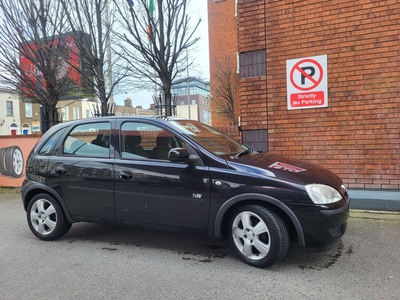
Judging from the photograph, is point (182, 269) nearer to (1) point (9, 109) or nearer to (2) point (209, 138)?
(2) point (209, 138)

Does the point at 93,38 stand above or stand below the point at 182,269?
above

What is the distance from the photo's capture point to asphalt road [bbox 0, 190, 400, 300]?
307 cm

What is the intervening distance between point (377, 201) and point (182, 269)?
3.77 meters

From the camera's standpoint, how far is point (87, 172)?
4320 millimetres

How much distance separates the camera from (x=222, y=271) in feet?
11.5

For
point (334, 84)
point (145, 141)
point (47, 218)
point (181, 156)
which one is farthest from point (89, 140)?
point (334, 84)

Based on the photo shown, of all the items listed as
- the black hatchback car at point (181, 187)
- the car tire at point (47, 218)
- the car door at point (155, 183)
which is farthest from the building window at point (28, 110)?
the car door at point (155, 183)

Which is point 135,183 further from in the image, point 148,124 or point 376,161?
point 376,161

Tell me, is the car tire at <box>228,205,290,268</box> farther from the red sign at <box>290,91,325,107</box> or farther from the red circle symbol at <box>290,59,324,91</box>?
the red circle symbol at <box>290,59,324,91</box>

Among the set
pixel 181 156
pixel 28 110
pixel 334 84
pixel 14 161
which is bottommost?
pixel 14 161

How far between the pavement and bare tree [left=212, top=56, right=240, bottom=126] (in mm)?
16042

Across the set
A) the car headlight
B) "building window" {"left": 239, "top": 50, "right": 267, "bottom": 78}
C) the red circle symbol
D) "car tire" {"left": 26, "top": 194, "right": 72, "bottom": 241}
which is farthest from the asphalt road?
"building window" {"left": 239, "top": 50, "right": 267, "bottom": 78}

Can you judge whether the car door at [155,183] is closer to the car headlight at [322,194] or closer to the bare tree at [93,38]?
the car headlight at [322,194]

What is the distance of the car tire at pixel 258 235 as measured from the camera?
3.39 m
